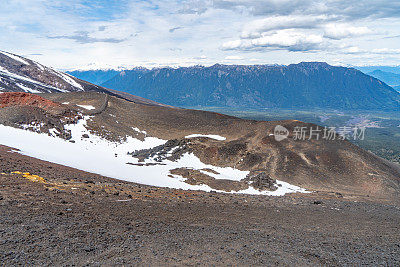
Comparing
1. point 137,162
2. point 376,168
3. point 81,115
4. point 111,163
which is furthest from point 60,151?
point 376,168

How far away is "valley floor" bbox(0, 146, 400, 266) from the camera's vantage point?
773 centimetres

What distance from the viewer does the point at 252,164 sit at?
123 feet

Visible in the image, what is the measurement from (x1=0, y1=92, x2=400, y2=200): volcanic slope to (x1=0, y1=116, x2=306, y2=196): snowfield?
0.41ft

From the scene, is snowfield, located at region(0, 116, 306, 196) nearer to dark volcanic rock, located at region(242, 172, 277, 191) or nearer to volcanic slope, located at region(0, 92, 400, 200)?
volcanic slope, located at region(0, 92, 400, 200)

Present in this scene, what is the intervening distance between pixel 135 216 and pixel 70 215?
2778mm

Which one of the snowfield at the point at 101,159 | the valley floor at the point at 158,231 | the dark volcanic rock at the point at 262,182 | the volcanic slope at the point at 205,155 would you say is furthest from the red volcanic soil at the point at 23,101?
the dark volcanic rock at the point at 262,182

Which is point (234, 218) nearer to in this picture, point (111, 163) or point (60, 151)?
point (111, 163)

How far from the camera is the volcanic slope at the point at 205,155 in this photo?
28766mm

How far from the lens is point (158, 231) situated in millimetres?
10078

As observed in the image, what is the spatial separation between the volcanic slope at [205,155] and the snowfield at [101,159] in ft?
0.41

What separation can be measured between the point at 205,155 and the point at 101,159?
647 inches

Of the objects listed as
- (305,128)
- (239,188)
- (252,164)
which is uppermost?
(305,128)

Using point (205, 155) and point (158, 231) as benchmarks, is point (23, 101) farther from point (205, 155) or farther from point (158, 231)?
point (158, 231)

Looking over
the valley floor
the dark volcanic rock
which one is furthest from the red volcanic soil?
the dark volcanic rock
